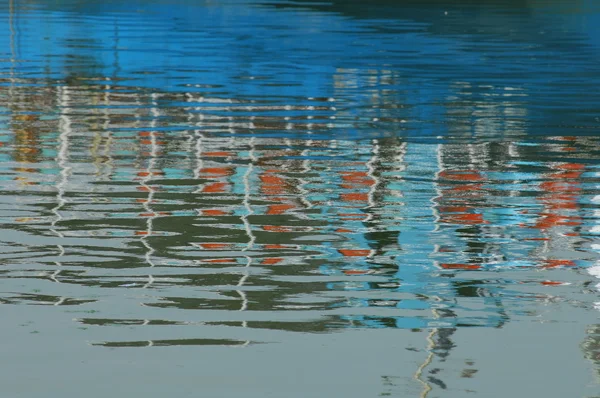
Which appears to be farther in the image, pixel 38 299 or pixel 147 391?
pixel 38 299

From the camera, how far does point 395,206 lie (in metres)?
10.8

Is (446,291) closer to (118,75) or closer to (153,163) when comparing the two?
(153,163)

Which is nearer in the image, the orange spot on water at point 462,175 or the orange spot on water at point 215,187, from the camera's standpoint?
the orange spot on water at point 215,187

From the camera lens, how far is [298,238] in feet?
30.7

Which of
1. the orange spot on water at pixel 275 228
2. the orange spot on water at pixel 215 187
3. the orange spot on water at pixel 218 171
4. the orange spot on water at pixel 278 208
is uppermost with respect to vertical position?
the orange spot on water at pixel 275 228

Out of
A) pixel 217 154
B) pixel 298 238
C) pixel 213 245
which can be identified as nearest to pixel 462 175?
pixel 217 154

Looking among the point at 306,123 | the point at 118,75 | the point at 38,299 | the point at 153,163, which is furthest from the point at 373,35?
the point at 38,299

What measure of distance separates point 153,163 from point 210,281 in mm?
5327

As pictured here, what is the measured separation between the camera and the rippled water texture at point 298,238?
634cm

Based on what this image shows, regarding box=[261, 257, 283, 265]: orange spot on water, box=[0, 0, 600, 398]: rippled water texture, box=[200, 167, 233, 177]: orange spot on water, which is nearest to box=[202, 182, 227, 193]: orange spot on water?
box=[0, 0, 600, 398]: rippled water texture

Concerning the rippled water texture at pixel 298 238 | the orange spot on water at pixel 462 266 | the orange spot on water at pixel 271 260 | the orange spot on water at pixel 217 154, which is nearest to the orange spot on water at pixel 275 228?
the rippled water texture at pixel 298 238

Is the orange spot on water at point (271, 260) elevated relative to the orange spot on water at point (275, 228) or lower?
elevated

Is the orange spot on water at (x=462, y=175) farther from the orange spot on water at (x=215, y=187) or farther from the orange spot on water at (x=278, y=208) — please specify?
the orange spot on water at (x=278, y=208)

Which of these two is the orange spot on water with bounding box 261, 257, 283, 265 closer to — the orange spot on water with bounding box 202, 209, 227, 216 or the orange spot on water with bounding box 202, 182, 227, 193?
the orange spot on water with bounding box 202, 209, 227, 216
